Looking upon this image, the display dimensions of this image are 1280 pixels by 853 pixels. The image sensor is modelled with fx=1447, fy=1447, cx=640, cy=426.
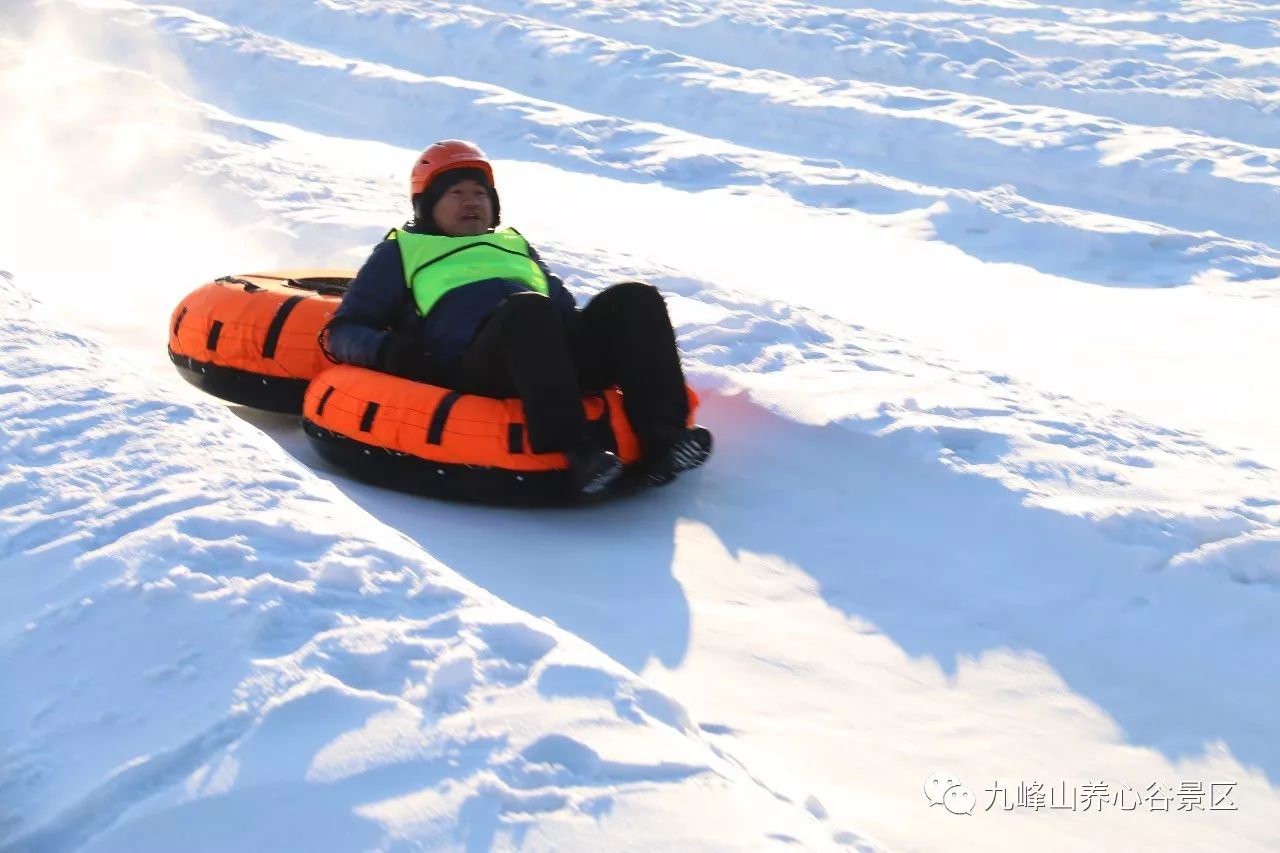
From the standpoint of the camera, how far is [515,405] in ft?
12.6

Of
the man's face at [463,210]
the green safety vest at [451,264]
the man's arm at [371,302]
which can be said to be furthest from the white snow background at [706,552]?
the man's face at [463,210]

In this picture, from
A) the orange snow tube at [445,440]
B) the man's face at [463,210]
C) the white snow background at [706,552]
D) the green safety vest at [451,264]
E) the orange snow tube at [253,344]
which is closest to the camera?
the white snow background at [706,552]

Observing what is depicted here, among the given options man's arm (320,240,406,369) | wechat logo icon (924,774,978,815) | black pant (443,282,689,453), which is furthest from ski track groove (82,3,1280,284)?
wechat logo icon (924,774,978,815)

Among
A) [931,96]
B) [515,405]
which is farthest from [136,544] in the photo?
[931,96]

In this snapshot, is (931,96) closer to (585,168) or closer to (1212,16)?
(585,168)

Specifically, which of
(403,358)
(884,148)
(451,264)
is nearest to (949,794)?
(403,358)

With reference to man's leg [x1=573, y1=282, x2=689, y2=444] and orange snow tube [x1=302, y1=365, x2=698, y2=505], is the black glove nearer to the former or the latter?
orange snow tube [x1=302, y1=365, x2=698, y2=505]

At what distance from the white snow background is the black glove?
38 cm

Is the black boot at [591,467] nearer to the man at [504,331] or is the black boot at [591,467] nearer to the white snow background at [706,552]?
the man at [504,331]

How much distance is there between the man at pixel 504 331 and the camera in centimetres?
375

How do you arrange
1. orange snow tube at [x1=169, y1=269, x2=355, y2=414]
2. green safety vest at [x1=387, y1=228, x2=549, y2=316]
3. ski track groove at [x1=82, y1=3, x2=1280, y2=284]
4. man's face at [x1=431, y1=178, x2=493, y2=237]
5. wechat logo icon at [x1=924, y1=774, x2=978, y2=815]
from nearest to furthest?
1. wechat logo icon at [x1=924, y1=774, x2=978, y2=815]
2. green safety vest at [x1=387, y1=228, x2=549, y2=316]
3. man's face at [x1=431, y1=178, x2=493, y2=237]
4. orange snow tube at [x1=169, y1=269, x2=355, y2=414]
5. ski track groove at [x1=82, y1=3, x2=1280, y2=284]

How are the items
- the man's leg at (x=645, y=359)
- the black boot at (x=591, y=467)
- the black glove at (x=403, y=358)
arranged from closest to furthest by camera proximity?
the black boot at (x=591, y=467)
the man's leg at (x=645, y=359)
the black glove at (x=403, y=358)

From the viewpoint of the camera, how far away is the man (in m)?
3.75

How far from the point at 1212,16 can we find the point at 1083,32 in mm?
2005
